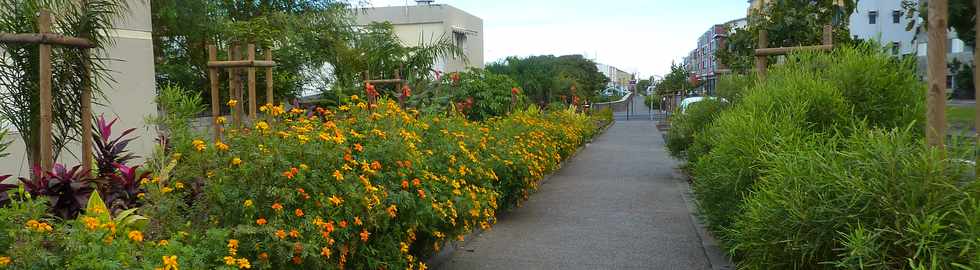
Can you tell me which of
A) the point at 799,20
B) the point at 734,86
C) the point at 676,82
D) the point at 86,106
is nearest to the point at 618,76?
the point at 676,82

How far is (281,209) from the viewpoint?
3574 mm

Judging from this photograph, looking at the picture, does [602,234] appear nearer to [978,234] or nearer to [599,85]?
[978,234]

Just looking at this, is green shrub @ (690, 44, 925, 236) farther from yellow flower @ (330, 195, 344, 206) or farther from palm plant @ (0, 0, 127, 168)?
palm plant @ (0, 0, 127, 168)

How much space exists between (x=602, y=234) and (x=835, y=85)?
2721 mm

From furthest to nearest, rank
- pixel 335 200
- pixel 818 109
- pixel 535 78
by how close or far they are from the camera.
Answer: pixel 535 78
pixel 818 109
pixel 335 200

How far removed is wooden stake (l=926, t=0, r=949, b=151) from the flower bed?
2.59 meters

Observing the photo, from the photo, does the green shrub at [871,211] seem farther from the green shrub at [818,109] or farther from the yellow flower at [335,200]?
the yellow flower at [335,200]

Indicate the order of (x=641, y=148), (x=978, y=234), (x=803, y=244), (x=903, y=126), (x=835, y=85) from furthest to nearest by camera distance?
(x=641, y=148)
(x=835, y=85)
(x=903, y=126)
(x=803, y=244)
(x=978, y=234)

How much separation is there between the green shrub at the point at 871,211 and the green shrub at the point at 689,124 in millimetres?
6124

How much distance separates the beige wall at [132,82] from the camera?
797 centimetres

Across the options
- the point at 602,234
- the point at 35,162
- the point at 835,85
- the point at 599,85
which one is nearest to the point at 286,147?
the point at 35,162

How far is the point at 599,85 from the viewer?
56.7m

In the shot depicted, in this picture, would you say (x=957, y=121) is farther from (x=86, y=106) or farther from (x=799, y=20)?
(x=799, y=20)

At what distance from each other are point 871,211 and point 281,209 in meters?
2.46
